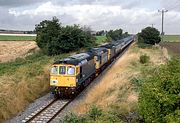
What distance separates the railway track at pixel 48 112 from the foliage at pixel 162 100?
31.5 ft

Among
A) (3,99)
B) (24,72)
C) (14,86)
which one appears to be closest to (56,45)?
(24,72)

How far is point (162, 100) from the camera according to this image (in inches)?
427

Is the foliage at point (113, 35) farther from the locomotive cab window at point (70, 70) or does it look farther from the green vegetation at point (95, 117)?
the green vegetation at point (95, 117)

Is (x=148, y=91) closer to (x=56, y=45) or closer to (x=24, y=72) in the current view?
(x=24, y=72)

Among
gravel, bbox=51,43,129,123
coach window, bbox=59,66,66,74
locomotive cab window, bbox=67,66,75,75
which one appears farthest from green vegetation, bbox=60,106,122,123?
coach window, bbox=59,66,66,74

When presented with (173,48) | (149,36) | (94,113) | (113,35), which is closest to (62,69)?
(94,113)

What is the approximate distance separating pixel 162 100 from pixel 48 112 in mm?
12854

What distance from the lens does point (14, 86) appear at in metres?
26.2

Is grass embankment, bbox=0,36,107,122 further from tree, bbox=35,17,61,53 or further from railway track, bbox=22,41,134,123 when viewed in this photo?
tree, bbox=35,17,61,53

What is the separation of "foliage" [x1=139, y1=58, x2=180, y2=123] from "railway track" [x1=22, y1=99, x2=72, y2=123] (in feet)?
31.5

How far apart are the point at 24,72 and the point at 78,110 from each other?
10466 mm

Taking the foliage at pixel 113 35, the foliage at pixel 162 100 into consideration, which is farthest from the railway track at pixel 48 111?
the foliage at pixel 113 35

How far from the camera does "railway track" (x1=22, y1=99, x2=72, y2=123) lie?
20645 mm

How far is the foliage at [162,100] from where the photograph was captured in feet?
35.6
